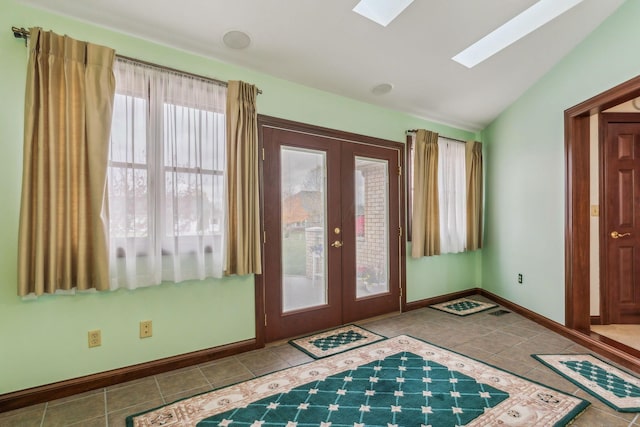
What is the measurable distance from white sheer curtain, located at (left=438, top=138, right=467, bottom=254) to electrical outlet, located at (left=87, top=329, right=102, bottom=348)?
3.97m

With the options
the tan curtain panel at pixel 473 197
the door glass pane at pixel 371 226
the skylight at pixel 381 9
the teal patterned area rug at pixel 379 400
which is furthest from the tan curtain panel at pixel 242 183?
the tan curtain panel at pixel 473 197

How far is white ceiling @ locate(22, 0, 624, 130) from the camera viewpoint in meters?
2.47

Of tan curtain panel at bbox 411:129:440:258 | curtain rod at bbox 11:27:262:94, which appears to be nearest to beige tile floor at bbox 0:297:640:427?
tan curtain panel at bbox 411:129:440:258

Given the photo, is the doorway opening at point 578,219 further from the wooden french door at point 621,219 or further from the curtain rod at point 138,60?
the curtain rod at point 138,60

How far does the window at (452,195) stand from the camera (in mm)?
4598

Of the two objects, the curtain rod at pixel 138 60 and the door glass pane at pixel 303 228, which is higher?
the curtain rod at pixel 138 60

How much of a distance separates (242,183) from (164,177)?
0.63 metres

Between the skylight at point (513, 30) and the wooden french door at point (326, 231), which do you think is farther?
the wooden french door at point (326, 231)

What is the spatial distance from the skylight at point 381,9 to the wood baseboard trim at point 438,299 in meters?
3.30


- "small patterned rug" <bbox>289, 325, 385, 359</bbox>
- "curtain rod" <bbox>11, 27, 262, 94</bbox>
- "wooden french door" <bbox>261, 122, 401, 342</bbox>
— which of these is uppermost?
"curtain rod" <bbox>11, 27, 262, 94</bbox>

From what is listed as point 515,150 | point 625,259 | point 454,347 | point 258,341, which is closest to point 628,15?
point 515,150

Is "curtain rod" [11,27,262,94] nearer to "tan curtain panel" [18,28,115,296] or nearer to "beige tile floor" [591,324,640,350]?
"tan curtain panel" [18,28,115,296]

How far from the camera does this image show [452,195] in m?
4.69

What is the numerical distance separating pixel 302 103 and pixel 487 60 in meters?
2.00
